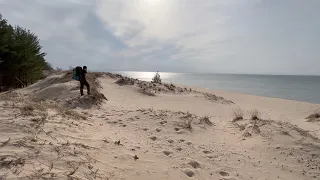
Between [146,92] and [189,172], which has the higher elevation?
[146,92]

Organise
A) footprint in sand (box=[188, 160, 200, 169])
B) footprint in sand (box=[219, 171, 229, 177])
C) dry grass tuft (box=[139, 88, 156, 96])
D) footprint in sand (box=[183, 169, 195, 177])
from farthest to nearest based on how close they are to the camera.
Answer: dry grass tuft (box=[139, 88, 156, 96]) → footprint in sand (box=[188, 160, 200, 169]) → footprint in sand (box=[219, 171, 229, 177]) → footprint in sand (box=[183, 169, 195, 177])

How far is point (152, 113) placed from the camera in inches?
314

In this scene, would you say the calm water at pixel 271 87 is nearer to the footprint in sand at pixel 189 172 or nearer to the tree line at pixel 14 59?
the tree line at pixel 14 59

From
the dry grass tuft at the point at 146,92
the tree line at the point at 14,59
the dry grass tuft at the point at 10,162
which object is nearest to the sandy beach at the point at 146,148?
the dry grass tuft at the point at 10,162

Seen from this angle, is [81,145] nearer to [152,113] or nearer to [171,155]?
[171,155]

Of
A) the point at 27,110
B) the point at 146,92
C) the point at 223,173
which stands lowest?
the point at 223,173

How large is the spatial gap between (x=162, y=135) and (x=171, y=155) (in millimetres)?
1193

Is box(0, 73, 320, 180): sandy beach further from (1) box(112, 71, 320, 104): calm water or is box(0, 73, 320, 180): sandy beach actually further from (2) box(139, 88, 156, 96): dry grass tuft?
(1) box(112, 71, 320, 104): calm water

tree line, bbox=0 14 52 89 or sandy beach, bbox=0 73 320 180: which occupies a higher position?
tree line, bbox=0 14 52 89

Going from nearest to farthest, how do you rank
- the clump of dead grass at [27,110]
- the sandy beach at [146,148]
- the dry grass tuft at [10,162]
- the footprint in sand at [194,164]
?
1. the dry grass tuft at [10,162]
2. the sandy beach at [146,148]
3. the footprint in sand at [194,164]
4. the clump of dead grass at [27,110]

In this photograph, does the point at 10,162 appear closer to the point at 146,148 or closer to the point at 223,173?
the point at 146,148

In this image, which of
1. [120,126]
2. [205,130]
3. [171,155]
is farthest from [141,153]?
[205,130]

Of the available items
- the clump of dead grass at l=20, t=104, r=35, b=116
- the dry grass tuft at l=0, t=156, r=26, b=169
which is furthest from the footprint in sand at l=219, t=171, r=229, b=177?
the clump of dead grass at l=20, t=104, r=35, b=116

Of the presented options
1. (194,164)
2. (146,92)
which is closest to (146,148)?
(194,164)
